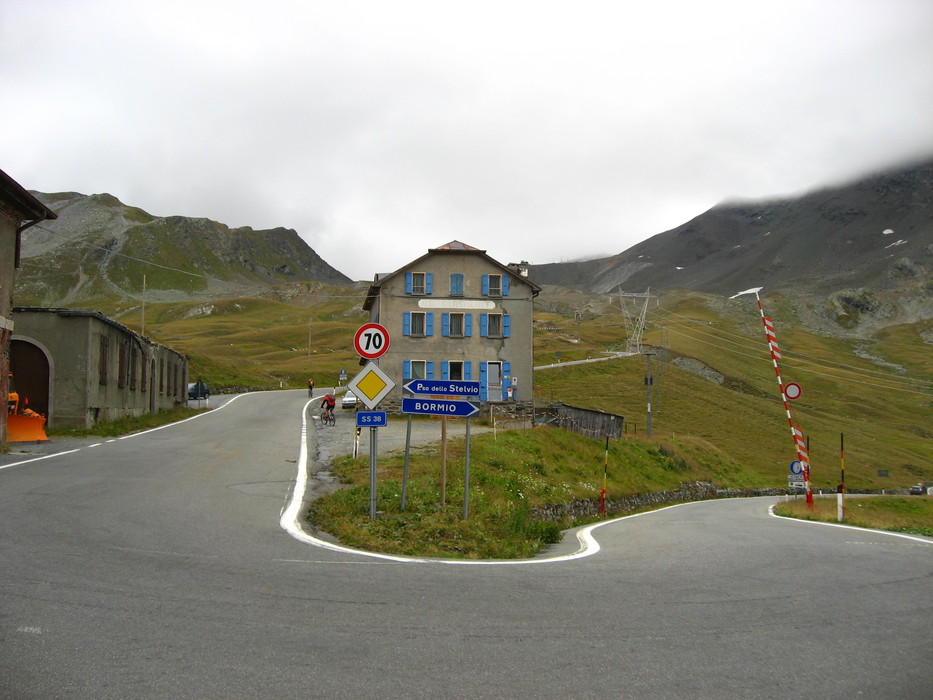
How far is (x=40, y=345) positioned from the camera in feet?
82.0

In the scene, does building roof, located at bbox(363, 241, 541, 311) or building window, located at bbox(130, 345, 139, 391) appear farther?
building roof, located at bbox(363, 241, 541, 311)

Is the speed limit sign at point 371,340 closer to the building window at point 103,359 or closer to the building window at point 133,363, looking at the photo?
the building window at point 103,359

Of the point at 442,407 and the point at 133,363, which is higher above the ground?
the point at 133,363

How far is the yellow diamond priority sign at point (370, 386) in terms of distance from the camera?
10.6 metres

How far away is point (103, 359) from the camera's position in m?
27.0

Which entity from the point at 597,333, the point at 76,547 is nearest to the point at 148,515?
the point at 76,547

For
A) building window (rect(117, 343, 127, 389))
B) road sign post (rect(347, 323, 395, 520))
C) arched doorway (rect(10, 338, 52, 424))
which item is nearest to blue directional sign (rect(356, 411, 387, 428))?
road sign post (rect(347, 323, 395, 520))

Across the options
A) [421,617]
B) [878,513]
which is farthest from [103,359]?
[878,513]

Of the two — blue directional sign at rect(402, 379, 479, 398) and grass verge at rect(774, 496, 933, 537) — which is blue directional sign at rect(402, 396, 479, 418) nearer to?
blue directional sign at rect(402, 379, 479, 398)

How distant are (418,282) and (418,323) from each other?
8.18 feet

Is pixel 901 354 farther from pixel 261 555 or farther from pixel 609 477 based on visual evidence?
pixel 261 555

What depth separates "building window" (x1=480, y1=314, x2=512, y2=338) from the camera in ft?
143

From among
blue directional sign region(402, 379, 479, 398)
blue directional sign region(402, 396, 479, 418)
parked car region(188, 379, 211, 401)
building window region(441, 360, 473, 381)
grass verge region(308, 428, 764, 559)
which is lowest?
grass verge region(308, 428, 764, 559)

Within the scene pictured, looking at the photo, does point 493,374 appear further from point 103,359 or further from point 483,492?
point 483,492
